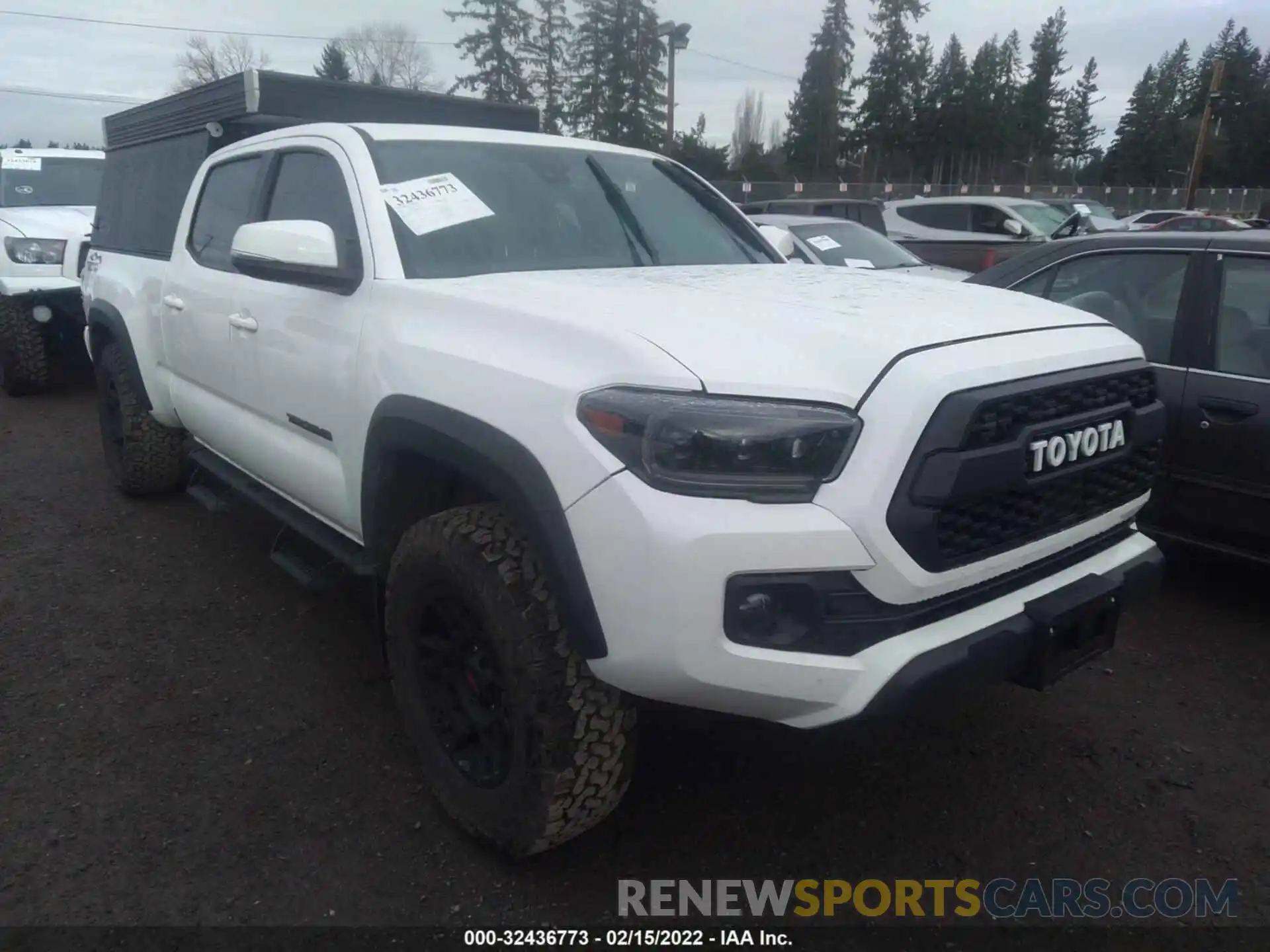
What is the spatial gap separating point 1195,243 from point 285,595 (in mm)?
4059

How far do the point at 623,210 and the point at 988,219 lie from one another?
12.9 metres

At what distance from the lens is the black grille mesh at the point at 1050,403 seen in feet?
6.80

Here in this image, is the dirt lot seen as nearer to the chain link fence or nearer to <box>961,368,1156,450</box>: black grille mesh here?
<box>961,368,1156,450</box>: black grille mesh

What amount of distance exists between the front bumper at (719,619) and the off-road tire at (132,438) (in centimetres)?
372

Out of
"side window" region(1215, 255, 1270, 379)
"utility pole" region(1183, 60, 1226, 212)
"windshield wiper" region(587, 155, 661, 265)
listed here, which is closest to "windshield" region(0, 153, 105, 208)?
"windshield wiper" region(587, 155, 661, 265)

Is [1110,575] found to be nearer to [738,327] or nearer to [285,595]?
[738,327]

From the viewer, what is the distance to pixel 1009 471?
6.88ft

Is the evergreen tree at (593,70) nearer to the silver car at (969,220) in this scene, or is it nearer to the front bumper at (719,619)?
the silver car at (969,220)

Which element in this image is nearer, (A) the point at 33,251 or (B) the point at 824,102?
(A) the point at 33,251

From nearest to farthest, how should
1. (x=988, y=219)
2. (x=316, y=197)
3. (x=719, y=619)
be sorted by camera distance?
1. (x=719, y=619)
2. (x=316, y=197)
3. (x=988, y=219)

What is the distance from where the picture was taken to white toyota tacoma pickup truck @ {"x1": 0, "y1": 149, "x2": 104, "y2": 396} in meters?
7.55

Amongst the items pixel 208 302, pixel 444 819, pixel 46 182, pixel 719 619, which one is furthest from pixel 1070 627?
pixel 46 182

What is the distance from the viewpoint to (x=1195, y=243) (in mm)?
4051
